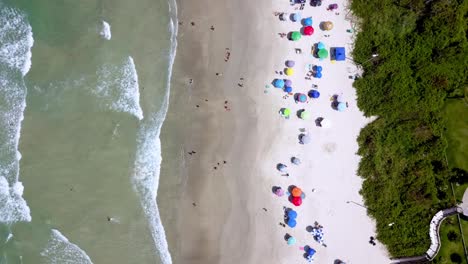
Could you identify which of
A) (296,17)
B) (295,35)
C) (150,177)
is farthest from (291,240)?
(296,17)

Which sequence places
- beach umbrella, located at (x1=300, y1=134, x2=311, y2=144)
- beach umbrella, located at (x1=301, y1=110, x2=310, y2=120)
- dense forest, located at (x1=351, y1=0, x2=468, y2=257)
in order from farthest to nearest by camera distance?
beach umbrella, located at (x1=301, y1=110, x2=310, y2=120), beach umbrella, located at (x1=300, y1=134, x2=311, y2=144), dense forest, located at (x1=351, y1=0, x2=468, y2=257)

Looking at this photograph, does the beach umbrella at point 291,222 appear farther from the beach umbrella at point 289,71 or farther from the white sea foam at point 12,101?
the white sea foam at point 12,101

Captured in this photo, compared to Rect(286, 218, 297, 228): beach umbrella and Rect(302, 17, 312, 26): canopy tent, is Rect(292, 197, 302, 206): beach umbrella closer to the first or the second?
Rect(286, 218, 297, 228): beach umbrella

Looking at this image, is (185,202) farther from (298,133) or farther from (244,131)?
(298,133)

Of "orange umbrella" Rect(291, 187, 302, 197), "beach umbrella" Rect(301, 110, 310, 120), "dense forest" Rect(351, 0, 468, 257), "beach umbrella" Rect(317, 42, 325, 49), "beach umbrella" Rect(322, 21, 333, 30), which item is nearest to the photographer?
"dense forest" Rect(351, 0, 468, 257)

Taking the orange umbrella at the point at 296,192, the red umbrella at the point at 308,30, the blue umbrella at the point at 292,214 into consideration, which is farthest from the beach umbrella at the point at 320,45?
the blue umbrella at the point at 292,214

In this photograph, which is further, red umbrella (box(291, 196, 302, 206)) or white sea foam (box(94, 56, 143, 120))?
white sea foam (box(94, 56, 143, 120))

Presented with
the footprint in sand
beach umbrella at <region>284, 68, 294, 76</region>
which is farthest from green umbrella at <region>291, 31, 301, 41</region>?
the footprint in sand

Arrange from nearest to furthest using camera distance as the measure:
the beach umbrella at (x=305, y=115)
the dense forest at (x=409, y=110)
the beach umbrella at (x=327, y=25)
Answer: the dense forest at (x=409, y=110) < the beach umbrella at (x=305, y=115) < the beach umbrella at (x=327, y=25)
